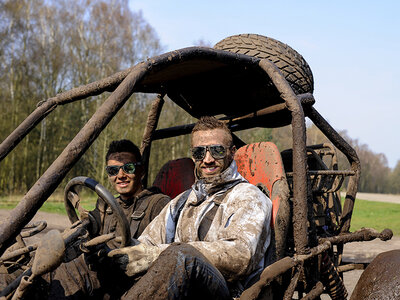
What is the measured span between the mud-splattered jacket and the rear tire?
0.77 metres

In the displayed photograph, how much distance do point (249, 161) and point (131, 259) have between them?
1525mm

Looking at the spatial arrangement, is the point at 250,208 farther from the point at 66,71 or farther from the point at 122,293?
the point at 66,71

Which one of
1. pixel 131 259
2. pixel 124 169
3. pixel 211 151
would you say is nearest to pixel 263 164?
pixel 211 151

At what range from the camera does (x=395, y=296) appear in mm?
2346

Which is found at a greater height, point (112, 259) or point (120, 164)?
point (120, 164)

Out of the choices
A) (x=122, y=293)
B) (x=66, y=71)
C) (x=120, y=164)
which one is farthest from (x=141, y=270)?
(x=66, y=71)

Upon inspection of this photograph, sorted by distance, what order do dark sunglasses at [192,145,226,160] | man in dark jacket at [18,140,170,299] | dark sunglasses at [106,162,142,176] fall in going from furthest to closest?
dark sunglasses at [106,162,142,176]
dark sunglasses at [192,145,226,160]
man in dark jacket at [18,140,170,299]

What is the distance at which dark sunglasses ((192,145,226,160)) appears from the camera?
2.59 m

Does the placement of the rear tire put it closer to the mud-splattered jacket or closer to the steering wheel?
the mud-splattered jacket

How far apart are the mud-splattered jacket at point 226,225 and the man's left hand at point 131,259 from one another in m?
0.13

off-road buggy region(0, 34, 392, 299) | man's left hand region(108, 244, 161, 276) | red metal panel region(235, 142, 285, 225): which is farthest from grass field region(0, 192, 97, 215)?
man's left hand region(108, 244, 161, 276)

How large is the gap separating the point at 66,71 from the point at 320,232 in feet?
60.7

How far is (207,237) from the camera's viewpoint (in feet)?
7.93

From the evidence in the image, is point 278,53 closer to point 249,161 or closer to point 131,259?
point 249,161
